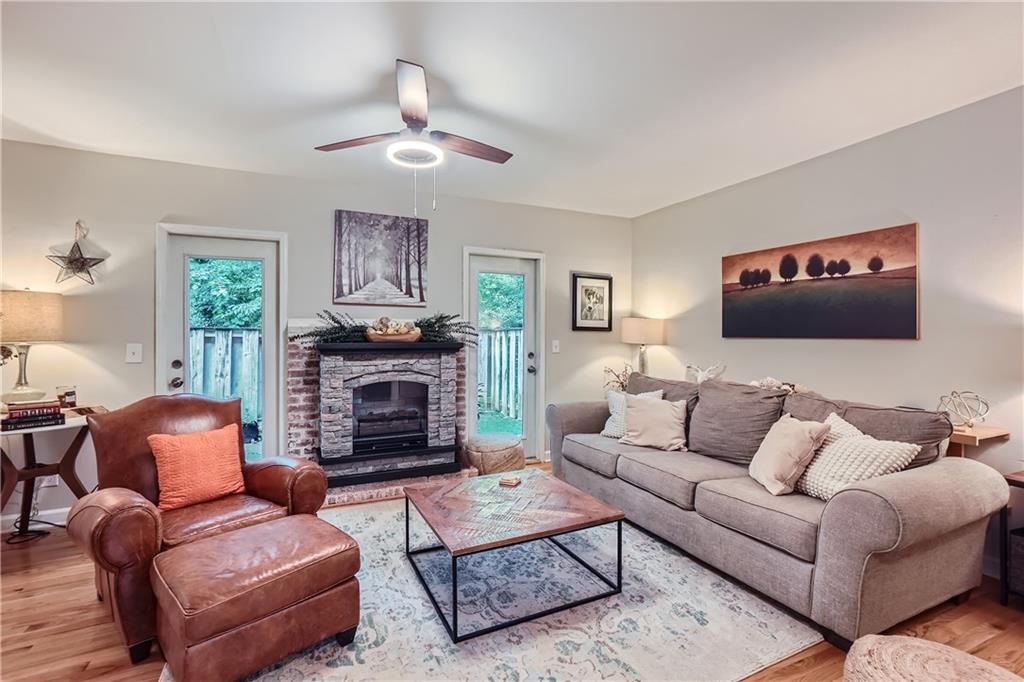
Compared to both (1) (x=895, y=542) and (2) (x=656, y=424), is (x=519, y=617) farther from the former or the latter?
(2) (x=656, y=424)

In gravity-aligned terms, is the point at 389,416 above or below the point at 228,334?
below

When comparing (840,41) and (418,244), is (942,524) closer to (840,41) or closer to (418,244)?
(840,41)

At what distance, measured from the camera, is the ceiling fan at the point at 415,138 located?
2.06 m

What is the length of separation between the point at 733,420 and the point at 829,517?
41.6 inches

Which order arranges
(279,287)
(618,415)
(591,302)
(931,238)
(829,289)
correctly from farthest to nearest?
1. (591,302)
2. (279,287)
3. (618,415)
4. (829,289)
5. (931,238)

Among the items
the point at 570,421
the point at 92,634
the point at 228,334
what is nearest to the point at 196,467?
the point at 92,634

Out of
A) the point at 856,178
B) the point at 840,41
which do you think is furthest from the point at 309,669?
the point at 856,178

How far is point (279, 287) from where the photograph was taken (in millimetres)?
3756

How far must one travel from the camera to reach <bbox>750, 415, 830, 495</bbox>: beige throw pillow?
231 cm

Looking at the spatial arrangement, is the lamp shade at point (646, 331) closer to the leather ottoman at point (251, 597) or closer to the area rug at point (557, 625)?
the area rug at point (557, 625)

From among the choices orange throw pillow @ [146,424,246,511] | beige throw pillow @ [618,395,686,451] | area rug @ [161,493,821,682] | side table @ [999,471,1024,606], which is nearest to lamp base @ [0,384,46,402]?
orange throw pillow @ [146,424,246,511]

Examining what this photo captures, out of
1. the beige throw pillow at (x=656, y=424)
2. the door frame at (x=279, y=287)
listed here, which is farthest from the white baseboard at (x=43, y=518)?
the beige throw pillow at (x=656, y=424)

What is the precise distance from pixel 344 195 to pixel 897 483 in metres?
4.02

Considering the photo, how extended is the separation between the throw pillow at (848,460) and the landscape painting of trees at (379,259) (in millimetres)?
3118
